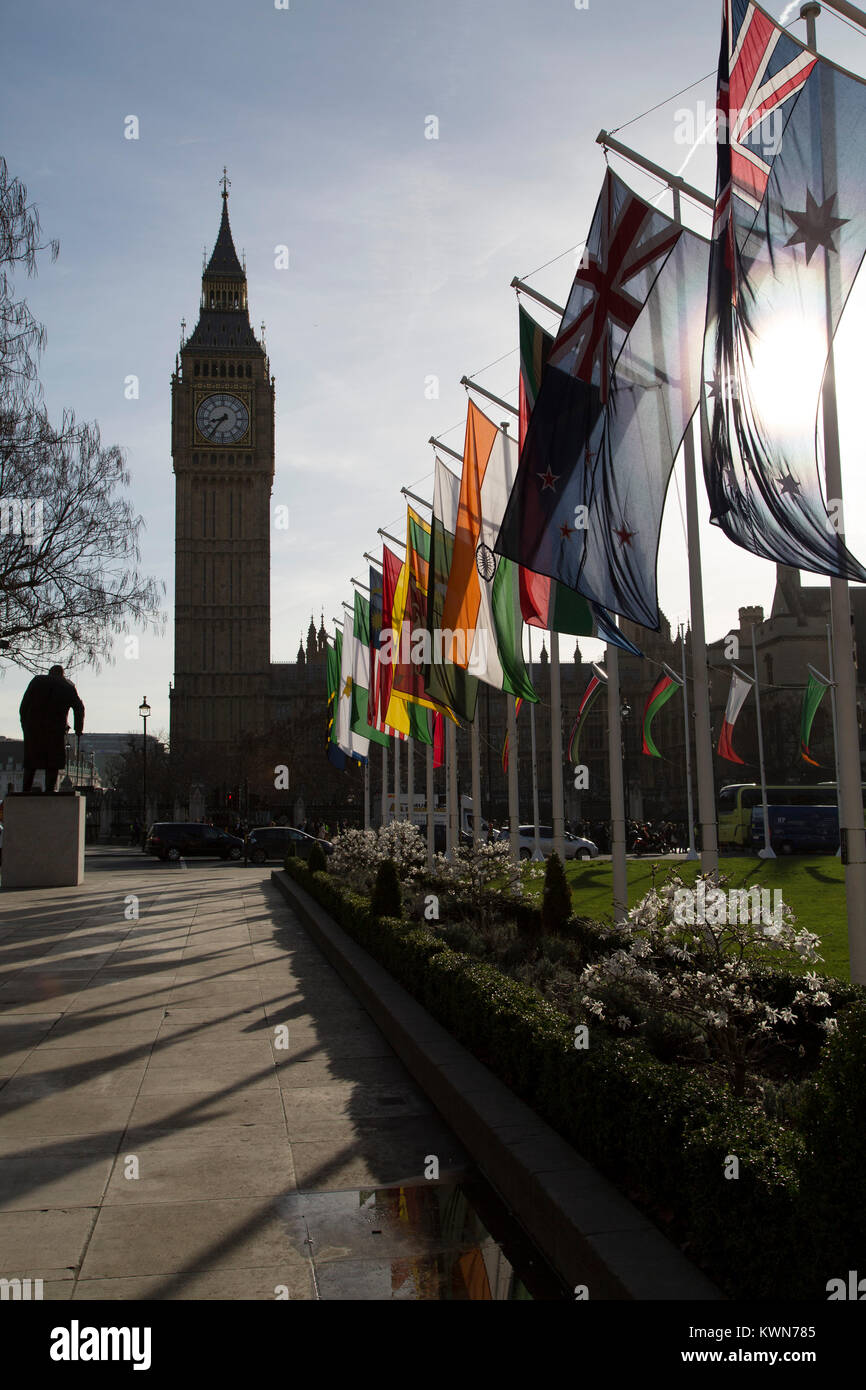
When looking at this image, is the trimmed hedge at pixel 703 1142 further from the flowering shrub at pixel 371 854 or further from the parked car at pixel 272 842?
the parked car at pixel 272 842

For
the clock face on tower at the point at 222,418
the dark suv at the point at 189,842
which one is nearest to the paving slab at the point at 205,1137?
the dark suv at the point at 189,842

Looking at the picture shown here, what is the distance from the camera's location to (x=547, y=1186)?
4.97 m

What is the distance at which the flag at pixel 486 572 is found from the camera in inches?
565

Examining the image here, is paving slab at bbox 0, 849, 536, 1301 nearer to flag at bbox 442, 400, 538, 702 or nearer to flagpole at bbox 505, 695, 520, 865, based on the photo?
flagpole at bbox 505, 695, 520, 865

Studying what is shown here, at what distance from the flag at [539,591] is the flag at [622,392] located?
5.90 ft

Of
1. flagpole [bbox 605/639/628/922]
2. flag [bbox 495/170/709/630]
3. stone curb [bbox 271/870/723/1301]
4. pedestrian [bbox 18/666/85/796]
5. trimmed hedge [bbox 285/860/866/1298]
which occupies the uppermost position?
flag [bbox 495/170/709/630]

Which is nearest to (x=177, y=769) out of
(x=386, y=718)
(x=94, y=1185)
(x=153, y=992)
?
(x=386, y=718)

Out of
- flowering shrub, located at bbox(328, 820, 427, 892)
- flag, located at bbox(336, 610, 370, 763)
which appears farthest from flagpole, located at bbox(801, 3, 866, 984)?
flag, located at bbox(336, 610, 370, 763)

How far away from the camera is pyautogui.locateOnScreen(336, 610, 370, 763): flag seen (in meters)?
26.6

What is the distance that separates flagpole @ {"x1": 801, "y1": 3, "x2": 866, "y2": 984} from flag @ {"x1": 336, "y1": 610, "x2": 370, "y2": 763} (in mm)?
18887

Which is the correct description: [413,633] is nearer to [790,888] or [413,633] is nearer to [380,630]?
[380,630]

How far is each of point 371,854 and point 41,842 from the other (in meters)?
8.63
